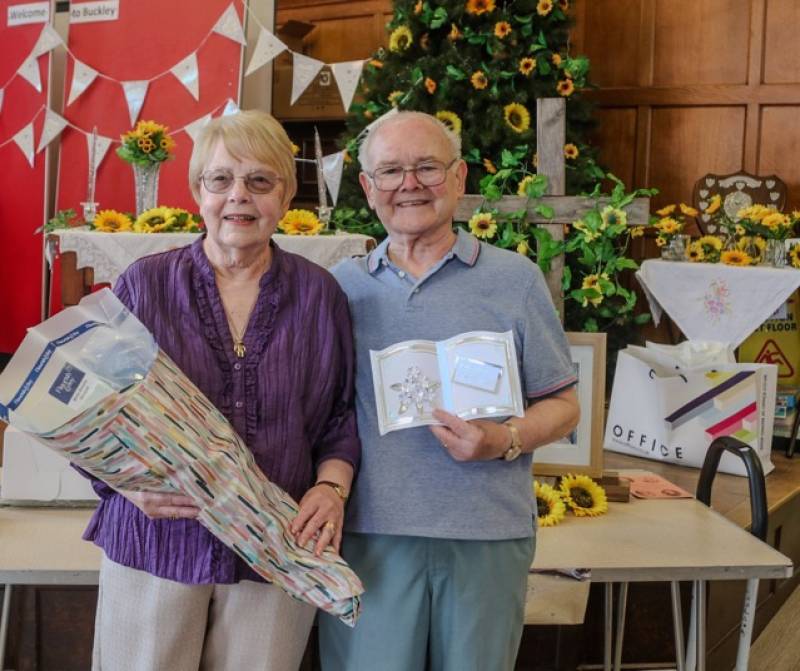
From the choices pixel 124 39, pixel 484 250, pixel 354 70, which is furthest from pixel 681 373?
pixel 124 39

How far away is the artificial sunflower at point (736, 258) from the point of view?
3982mm

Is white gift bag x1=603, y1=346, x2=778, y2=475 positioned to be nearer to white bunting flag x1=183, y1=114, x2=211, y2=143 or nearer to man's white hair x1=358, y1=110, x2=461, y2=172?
man's white hair x1=358, y1=110, x2=461, y2=172

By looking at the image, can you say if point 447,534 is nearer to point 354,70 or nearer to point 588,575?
point 588,575

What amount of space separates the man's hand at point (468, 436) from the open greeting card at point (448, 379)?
0.07 feet

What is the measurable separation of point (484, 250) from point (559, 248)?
0.87 m

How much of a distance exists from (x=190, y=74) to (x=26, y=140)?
1.06 meters

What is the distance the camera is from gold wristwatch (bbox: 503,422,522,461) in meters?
1.33

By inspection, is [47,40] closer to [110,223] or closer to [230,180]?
[110,223]

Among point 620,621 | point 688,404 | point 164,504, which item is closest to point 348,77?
point 688,404

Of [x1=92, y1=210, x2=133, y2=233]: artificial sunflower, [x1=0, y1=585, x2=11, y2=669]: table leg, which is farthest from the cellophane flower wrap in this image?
[x1=92, y1=210, x2=133, y2=233]: artificial sunflower

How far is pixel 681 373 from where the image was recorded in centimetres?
320

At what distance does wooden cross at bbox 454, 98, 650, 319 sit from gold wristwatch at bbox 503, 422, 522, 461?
966 mm

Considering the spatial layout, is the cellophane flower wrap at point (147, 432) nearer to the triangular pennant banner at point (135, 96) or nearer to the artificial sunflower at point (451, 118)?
the artificial sunflower at point (451, 118)

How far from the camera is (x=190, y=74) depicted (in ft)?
15.9
